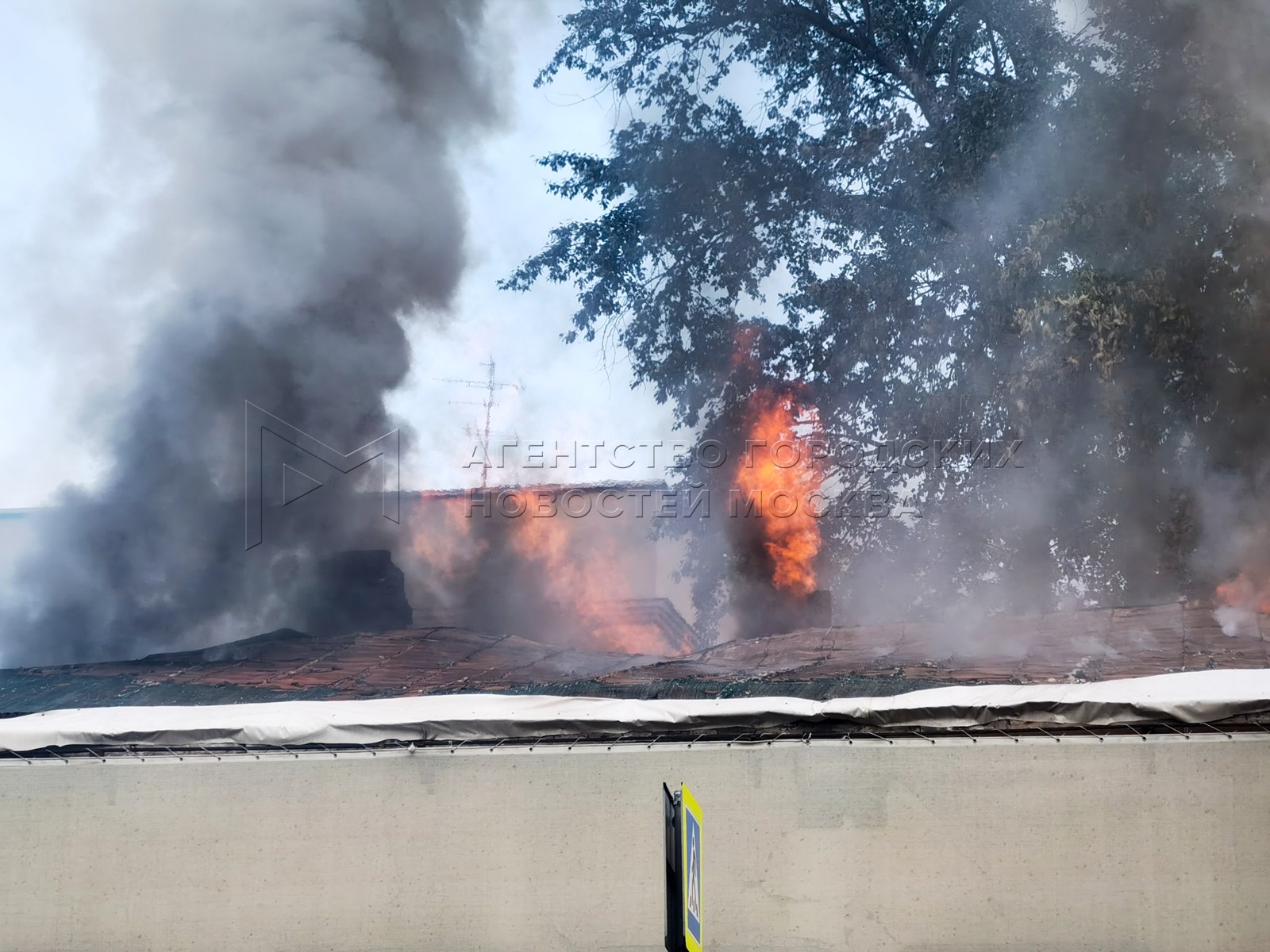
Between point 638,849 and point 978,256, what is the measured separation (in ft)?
38.1

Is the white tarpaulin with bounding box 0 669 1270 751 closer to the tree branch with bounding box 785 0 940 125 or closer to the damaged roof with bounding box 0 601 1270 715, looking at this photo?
the damaged roof with bounding box 0 601 1270 715

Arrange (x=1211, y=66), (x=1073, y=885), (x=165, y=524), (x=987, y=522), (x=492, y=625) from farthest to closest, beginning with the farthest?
1. (x=492, y=625)
2. (x=165, y=524)
3. (x=987, y=522)
4. (x=1211, y=66)
5. (x=1073, y=885)

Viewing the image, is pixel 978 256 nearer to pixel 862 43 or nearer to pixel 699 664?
pixel 862 43

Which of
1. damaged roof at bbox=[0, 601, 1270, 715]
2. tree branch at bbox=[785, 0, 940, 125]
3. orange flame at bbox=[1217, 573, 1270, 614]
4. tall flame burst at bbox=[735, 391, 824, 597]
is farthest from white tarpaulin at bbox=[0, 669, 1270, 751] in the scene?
tree branch at bbox=[785, 0, 940, 125]

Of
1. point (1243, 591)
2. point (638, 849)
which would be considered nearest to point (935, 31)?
point (1243, 591)

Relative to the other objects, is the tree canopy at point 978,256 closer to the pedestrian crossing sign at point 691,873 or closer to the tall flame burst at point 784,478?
the tall flame burst at point 784,478

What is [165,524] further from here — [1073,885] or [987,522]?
[1073,885]

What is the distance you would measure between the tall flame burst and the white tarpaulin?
10822 mm

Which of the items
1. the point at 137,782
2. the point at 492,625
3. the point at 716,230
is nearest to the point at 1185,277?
the point at 716,230

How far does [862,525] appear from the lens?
15.6 m

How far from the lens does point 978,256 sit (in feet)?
48.2

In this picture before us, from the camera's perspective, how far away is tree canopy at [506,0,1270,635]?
13.2 meters

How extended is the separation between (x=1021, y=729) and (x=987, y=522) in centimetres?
1017

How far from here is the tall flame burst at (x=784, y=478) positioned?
1619 centimetres
